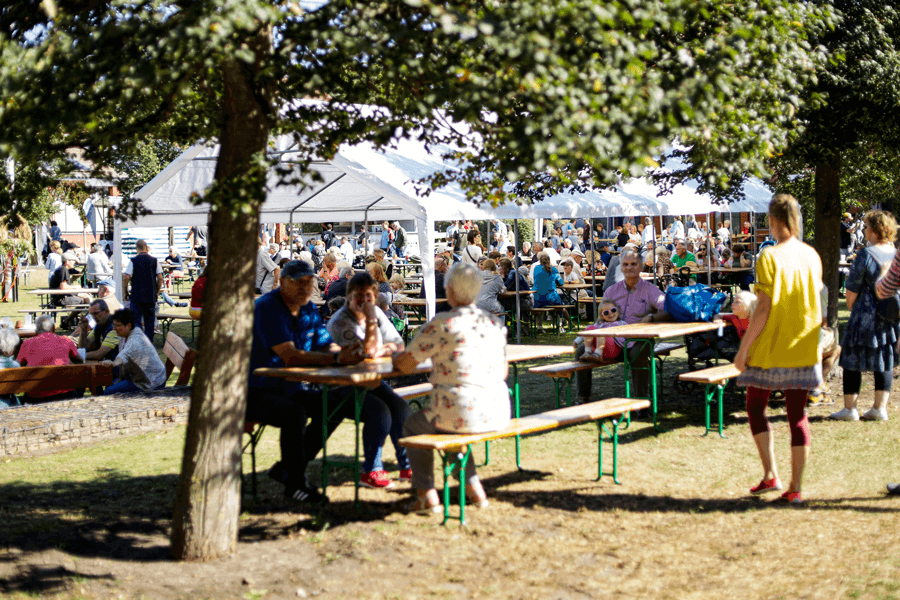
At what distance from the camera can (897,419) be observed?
819 centimetres

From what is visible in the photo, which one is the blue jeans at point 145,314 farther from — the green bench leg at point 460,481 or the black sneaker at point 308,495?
the green bench leg at point 460,481

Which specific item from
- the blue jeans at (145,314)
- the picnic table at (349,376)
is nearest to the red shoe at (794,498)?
the picnic table at (349,376)

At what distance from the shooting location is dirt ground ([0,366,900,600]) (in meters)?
4.45

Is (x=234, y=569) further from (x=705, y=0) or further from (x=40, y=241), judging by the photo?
(x=40, y=241)

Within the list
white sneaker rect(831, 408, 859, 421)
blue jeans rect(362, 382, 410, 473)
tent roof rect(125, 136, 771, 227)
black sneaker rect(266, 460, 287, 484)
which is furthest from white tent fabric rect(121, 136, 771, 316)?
black sneaker rect(266, 460, 287, 484)

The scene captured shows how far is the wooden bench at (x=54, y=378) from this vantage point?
867 cm

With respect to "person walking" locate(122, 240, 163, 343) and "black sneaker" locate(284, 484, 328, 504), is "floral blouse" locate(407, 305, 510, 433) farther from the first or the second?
"person walking" locate(122, 240, 163, 343)

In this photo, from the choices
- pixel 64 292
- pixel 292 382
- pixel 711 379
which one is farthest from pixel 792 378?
pixel 64 292

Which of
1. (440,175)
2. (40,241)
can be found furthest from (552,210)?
(40,241)

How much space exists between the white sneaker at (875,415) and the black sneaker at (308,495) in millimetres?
5035

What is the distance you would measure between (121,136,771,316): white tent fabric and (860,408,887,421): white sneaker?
4428 mm

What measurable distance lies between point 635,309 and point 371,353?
3593 mm

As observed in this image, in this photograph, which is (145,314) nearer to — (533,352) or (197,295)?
(197,295)

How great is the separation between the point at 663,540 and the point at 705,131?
2251mm
